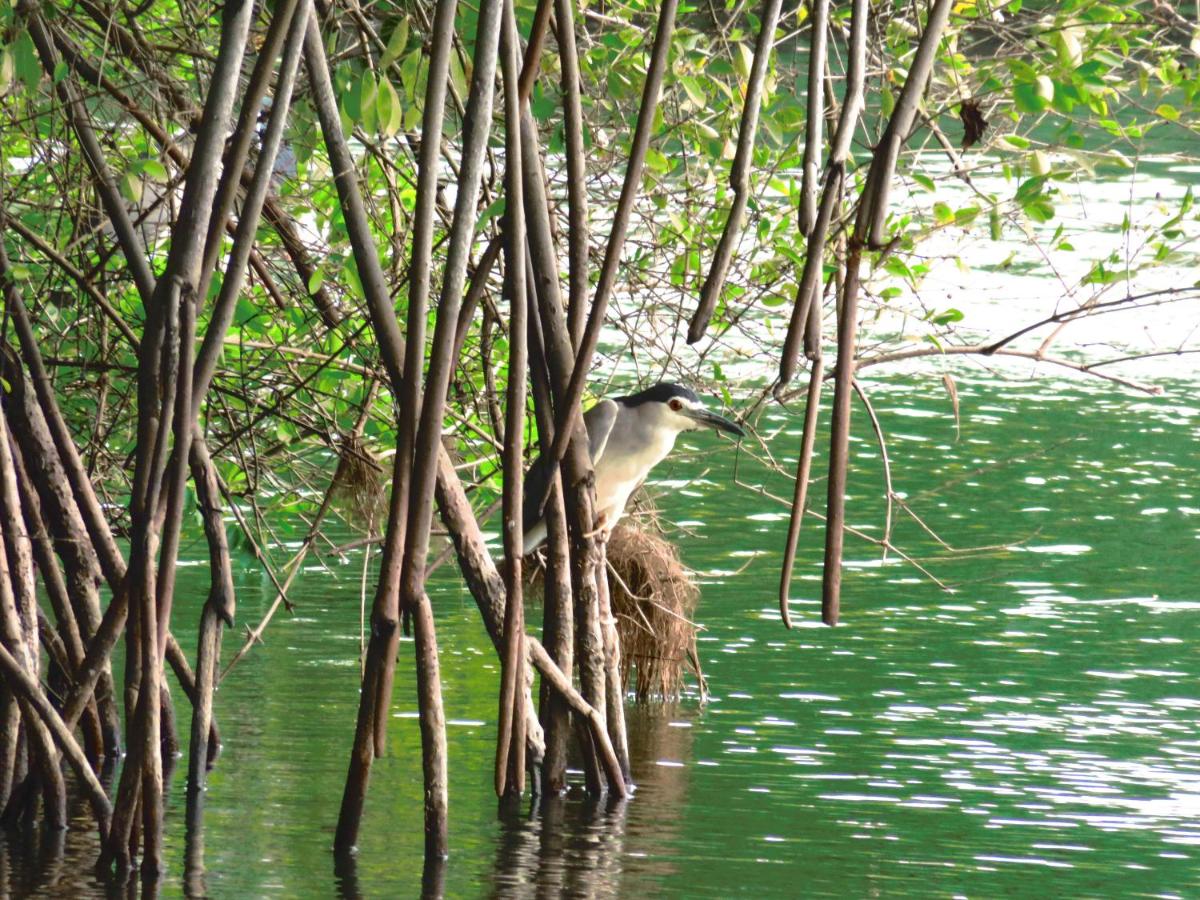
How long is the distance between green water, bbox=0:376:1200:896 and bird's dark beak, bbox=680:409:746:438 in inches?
27.9

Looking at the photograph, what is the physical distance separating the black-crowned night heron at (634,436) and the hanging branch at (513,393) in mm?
1941

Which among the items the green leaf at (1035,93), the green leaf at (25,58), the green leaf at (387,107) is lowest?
the green leaf at (387,107)

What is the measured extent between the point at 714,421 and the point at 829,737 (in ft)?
4.32

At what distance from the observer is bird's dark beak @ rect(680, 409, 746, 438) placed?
659 cm

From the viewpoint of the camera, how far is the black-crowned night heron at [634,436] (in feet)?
22.0

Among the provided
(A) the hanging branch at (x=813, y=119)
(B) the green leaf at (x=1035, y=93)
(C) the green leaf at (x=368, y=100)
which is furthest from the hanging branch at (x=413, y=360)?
(B) the green leaf at (x=1035, y=93)

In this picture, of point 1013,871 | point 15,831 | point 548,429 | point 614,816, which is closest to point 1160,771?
point 1013,871

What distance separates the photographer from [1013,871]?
5.59 meters

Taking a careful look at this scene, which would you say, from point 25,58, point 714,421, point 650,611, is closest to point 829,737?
point 650,611

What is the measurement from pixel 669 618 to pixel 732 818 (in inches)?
64.0

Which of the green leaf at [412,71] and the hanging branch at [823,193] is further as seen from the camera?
the green leaf at [412,71]

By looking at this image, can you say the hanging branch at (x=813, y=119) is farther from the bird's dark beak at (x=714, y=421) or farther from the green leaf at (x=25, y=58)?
the bird's dark beak at (x=714, y=421)

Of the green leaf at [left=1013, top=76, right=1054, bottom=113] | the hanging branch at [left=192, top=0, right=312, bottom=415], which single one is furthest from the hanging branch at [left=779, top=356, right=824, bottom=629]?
the green leaf at [left=1013, top=76, right=1054, bottom=113]

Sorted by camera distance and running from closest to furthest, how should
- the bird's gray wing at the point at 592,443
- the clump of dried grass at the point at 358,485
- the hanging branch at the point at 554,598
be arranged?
the hanging branch at the point at 554,598 < the bird's gray wing at the point at 592,443 < the clump of dried grass at the point at 358,485
